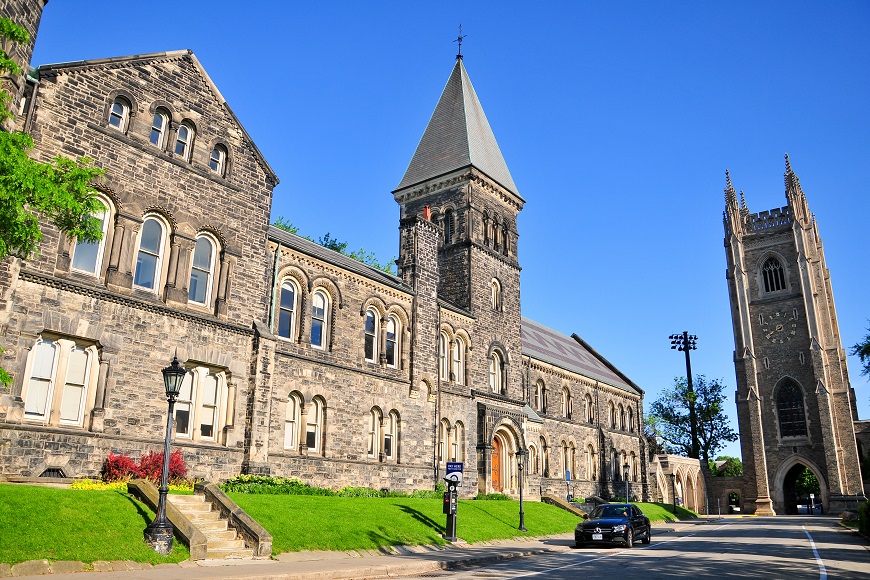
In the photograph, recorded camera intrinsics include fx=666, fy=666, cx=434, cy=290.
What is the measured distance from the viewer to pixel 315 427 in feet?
81.9

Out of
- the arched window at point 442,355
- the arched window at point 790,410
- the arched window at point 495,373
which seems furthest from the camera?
the arched window at point 790,410

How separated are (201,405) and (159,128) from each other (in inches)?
339

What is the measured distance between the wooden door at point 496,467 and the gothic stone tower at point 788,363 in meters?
42.0

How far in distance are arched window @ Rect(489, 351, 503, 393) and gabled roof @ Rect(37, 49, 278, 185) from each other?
17.4m

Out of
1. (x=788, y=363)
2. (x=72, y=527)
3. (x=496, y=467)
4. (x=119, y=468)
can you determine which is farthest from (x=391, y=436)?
(x=788, y=363)

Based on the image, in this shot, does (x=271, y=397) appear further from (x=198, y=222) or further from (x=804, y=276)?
(x=804, y=276)

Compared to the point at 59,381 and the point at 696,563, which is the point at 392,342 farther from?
the point at 696,563

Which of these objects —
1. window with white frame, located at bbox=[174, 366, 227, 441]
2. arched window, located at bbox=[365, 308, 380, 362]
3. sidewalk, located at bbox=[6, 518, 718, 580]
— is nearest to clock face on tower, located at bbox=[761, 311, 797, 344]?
arched window, located at bbox=[365, 308, 380, 362]

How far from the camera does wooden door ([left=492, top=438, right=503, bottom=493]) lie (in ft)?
113

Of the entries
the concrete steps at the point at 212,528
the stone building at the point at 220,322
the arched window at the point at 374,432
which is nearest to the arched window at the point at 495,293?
the stone building at the point at 220,322

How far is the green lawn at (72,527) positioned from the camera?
11680 mm

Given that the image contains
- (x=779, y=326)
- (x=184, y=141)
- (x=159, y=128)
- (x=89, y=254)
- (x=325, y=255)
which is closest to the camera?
(x=89, y=254)

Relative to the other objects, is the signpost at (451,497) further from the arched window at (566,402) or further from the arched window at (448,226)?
the arched window at (566,402)

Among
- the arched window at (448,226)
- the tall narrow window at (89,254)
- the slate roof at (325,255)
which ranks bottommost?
the tall narrow window at (89,254)
